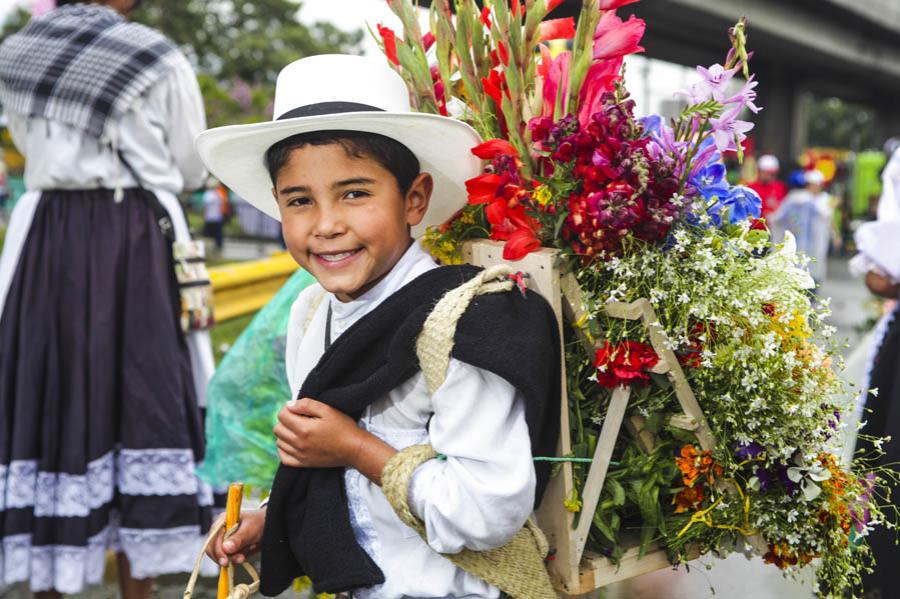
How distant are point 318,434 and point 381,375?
0.55 feet

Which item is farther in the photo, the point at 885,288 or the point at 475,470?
the point at 885,288

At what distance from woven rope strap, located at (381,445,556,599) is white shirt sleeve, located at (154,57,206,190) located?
2245mm

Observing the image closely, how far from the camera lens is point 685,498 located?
171 cm

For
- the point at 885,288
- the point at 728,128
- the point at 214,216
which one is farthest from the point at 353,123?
the point at 214,216

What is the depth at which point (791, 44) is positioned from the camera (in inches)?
1029

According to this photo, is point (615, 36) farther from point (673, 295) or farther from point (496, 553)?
point (496, 553)

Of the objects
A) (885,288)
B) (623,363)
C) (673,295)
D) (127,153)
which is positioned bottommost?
(885,288)

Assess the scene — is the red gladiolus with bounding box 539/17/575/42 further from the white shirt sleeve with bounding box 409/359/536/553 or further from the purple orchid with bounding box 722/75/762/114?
the white shirt sleeve with bounding box 409/359/536/553

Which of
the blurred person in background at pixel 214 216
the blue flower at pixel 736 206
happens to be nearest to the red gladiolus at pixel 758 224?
the blue flower at pixel 736 206

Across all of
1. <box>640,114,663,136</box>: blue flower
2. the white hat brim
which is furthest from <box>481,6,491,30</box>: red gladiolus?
<box>640,114,663,136</box>: blue flower

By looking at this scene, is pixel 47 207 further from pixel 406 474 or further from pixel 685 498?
pixel 685 498

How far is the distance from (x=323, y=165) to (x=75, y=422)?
2.03m

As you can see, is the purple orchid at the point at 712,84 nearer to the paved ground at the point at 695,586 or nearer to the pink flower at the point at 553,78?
the pink flower at the point at 553,78

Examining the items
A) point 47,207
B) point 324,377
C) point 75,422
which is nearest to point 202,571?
point 75,422
